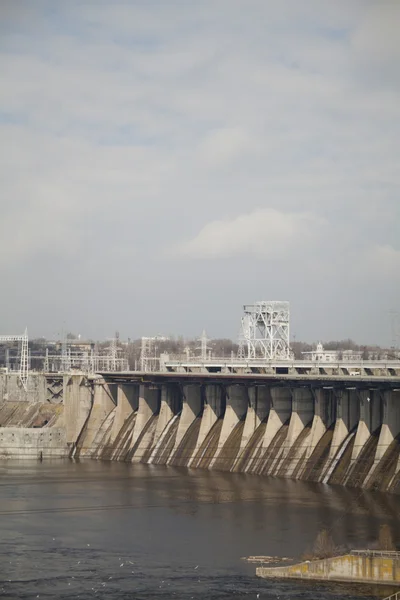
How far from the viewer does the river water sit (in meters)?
39.3

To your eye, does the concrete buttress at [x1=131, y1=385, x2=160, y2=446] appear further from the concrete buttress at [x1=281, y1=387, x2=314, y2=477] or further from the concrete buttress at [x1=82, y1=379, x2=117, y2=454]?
the concrete buttress at [x1=281, y1=387, x2=314, y2=477]

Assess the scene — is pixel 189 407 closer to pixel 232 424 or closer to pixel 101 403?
pixel 232 424

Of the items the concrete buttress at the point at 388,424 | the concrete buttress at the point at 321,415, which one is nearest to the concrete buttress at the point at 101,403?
the concrete buttress at the point at 321,415

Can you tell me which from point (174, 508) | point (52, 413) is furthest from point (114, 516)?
point (52, 413)

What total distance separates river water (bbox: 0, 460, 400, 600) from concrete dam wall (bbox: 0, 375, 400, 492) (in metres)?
2.16

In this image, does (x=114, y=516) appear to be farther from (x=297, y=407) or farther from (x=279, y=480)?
(x=297, y=407)

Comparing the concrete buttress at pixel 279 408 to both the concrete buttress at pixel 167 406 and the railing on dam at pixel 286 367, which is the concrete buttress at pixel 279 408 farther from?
the concrete buttress at pixel 167 406

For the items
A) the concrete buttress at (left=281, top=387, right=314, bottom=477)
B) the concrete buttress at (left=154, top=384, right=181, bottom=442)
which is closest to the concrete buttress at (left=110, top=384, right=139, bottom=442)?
the concrete buttress at (left=154, top=384, right=181, bottom=442)

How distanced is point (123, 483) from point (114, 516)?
38.3 ft

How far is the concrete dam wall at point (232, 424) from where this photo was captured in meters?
62.7

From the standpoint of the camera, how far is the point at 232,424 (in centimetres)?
7469

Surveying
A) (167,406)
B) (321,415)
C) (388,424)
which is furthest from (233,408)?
(388,424)

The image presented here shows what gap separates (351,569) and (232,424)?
35.6 m

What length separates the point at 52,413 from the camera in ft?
291
